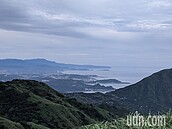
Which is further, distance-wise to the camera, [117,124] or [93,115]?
[93,115]

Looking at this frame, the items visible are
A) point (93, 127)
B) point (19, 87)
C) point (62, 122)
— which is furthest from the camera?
point (19, 87)

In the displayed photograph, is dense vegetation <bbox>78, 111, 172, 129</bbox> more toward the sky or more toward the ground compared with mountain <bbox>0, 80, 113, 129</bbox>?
more toward the sky

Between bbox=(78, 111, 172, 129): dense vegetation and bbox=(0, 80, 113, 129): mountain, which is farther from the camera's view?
bbox=(0, 80, 113, 129): mountain

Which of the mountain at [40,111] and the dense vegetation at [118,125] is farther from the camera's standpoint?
the mountain at [40,111]

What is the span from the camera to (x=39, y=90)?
200m

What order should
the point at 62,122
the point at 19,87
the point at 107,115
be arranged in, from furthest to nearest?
the point at 19,87 → the point at 107,115 → the point at 62,122

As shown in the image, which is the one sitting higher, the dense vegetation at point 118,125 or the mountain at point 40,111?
the dense vegetation at point 118,125

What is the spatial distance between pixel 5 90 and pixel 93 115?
162 ft

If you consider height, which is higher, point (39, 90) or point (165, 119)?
point (165, 119)

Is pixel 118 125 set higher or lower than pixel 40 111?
higher

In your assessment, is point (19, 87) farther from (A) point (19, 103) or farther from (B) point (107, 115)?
(B) point (107, 115)

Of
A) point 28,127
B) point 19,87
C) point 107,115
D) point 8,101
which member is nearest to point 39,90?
point 19,87

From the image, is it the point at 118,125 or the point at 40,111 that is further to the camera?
the point at 40,111

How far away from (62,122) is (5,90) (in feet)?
187
